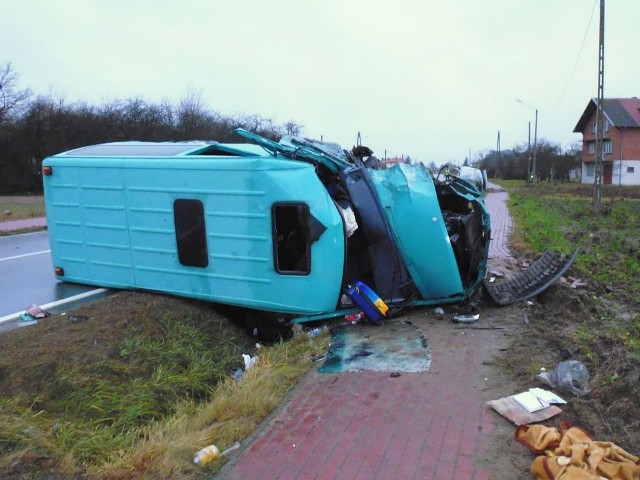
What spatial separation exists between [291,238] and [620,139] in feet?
191

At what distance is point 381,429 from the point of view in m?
3.75

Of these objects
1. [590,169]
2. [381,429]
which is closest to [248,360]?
[381,429]

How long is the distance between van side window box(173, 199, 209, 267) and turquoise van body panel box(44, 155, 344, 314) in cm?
7

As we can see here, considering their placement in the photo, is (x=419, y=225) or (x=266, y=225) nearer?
(x=266, y=225)

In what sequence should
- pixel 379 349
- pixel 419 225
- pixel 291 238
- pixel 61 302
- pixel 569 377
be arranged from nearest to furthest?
pixel 569 377
pixel 379 349
pixel 291 238
pixel 419 225
pixel 61 302

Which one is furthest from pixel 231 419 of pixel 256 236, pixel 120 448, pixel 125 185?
pixel 125 185

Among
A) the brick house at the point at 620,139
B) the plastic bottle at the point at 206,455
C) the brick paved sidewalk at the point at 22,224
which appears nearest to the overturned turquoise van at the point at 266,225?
the plastic bottle at the point at 206,455

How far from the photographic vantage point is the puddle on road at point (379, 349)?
195 inches

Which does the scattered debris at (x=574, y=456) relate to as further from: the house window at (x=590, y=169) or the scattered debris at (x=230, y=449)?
the house window at (x=590, y=169)

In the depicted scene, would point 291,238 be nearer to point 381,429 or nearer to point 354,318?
point 354,318

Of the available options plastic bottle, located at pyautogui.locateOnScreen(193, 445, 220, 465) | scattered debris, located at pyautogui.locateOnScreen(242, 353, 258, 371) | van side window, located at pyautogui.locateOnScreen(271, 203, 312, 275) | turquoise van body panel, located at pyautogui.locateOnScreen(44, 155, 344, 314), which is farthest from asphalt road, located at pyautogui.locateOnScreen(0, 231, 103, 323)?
plastic bottle, located at pyautogui.locateOnScreen(193, 445, 220, 465)

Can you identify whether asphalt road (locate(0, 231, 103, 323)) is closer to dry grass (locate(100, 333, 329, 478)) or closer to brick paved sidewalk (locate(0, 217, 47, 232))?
dry grass (locate(100, 333, 329, 478))

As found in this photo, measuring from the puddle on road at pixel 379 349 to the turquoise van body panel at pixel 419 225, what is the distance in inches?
25.7

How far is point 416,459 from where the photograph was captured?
10.9 feet
